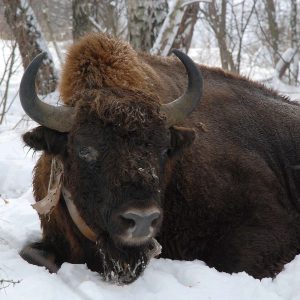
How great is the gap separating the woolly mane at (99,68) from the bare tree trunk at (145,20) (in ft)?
15.8

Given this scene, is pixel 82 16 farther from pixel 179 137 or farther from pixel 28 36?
pixel 179 137

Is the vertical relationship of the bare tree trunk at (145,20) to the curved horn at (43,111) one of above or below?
below

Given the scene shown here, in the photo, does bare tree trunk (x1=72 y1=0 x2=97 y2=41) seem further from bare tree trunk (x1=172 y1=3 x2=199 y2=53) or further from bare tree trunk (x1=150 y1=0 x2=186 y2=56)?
bare tree trunk (x1=150 y1=0 x2=186 y2=56)

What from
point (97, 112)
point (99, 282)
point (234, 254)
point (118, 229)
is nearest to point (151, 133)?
point (97, 112)

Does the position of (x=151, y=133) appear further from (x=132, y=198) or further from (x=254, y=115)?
(x=254, y=115)

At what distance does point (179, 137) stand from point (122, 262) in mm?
1010

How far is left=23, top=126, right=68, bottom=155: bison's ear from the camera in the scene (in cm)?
418

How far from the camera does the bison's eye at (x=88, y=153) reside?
4.02 meters

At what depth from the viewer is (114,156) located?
12.8 ft

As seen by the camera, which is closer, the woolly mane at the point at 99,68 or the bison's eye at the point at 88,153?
the bison's eye at the point at 88,153

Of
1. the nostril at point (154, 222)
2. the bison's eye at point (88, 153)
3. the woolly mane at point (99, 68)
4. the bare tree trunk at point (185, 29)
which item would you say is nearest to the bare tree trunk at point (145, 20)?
the bare tree trunk at point (185, 29)

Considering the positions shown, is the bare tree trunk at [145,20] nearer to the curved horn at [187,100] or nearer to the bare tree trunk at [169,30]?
the bare tree trunk at [169,30]

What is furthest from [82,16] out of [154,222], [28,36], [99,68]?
[154,222]

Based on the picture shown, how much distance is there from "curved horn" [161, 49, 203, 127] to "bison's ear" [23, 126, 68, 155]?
773 mm
